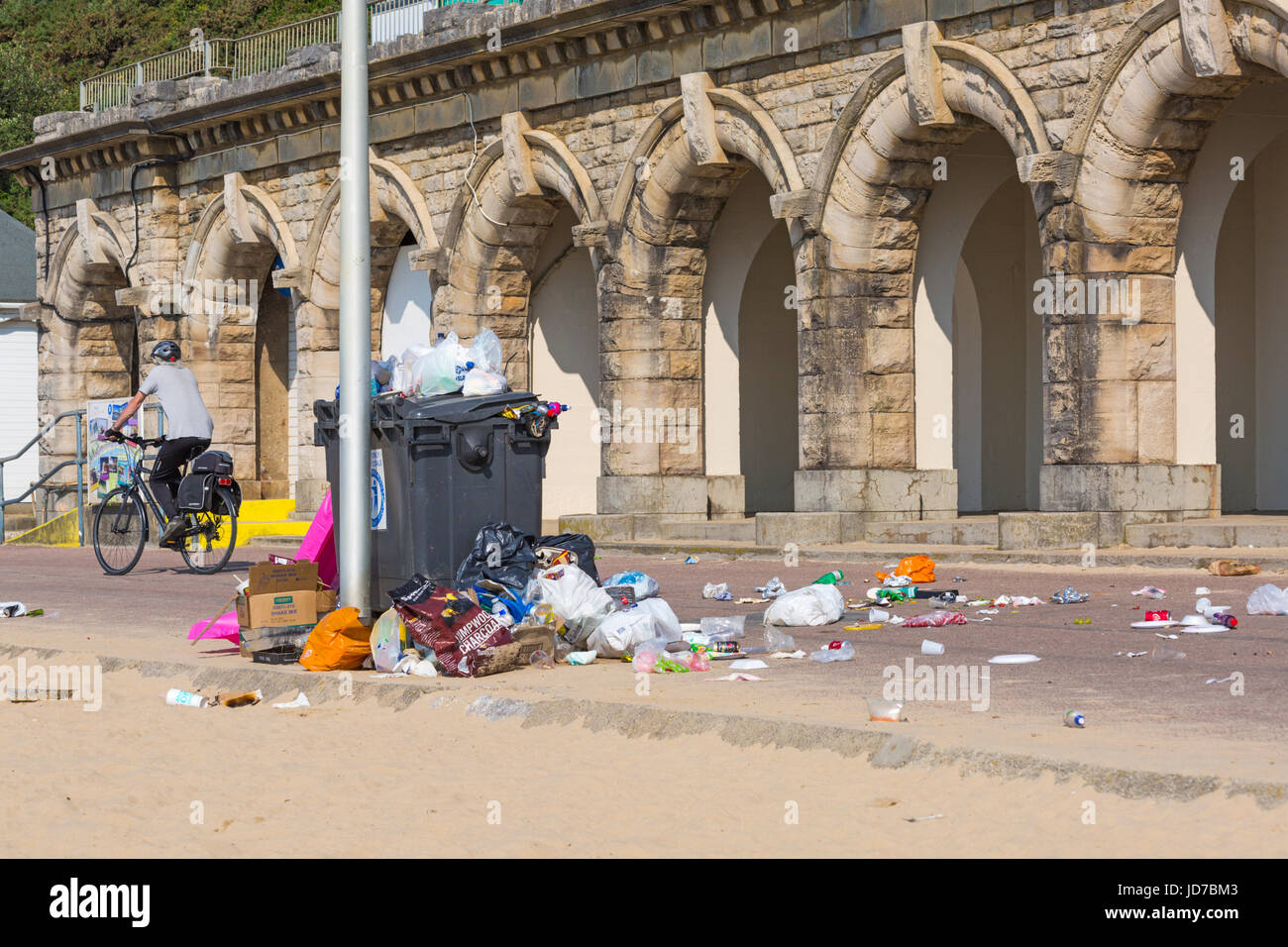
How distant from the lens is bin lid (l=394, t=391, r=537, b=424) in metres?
10.1

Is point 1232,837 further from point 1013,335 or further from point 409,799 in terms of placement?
point 1013,335

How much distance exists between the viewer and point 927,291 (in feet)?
60.3

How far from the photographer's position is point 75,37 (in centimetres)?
6053

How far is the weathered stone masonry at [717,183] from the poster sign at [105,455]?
227 cm

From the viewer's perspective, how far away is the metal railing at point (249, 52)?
23625mm

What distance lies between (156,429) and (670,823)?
20488 mm

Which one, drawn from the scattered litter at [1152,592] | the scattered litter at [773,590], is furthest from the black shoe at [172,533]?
the scattered litter at [1152,592]

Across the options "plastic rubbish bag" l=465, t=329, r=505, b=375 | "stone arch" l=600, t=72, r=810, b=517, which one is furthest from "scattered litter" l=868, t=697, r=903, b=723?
"stone arch" l=600, t=72, r=810, b=517

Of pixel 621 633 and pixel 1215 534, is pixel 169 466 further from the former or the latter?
pixel 1215 534

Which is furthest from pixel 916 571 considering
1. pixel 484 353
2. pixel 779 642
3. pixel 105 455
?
pixel 105 455

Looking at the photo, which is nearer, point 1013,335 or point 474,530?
point 474,530

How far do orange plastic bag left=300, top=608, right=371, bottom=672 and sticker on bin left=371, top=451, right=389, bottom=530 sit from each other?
1.15m

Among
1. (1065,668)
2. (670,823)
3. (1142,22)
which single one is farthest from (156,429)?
(670,823)

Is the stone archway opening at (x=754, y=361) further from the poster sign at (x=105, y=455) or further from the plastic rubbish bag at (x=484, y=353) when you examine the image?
the plastic rubbish bag at (x=484, y=353)
